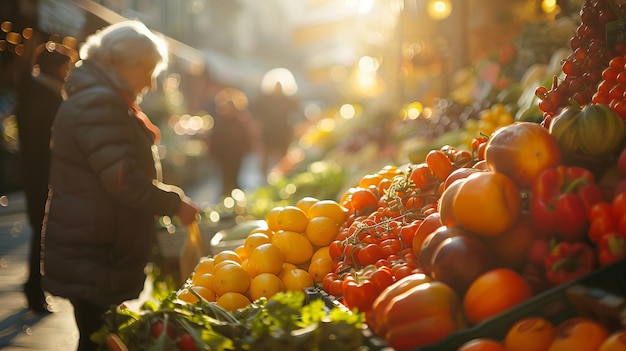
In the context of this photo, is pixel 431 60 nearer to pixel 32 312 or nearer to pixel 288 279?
pixel 32 312

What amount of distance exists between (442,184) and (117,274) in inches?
70.2

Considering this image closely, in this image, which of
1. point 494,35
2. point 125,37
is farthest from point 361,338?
point 494,35

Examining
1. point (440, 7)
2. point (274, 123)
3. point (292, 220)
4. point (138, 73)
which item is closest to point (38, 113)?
point (138, 73)

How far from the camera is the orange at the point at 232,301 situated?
2.48m

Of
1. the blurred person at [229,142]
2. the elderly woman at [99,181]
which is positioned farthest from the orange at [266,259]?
the blurred person at [229,142]

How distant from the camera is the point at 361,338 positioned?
1753 millimetres

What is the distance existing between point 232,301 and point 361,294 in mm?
655

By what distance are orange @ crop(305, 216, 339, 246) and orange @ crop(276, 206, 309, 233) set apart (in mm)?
49

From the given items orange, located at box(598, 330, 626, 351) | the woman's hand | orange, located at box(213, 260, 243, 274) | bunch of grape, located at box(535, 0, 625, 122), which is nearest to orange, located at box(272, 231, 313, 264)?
orange, located at box(213, 260, 243, 274)

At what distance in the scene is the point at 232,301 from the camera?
8.16 feet

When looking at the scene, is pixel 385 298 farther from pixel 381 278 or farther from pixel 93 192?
pixel 93 192

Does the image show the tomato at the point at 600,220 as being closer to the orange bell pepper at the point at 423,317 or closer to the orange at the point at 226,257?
the orange bell pepper at the point at 423,317

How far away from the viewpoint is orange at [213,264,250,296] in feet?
8.38

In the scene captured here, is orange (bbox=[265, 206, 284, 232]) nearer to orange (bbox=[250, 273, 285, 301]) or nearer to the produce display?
orange (bbox=[250, 273, 285, 301])
